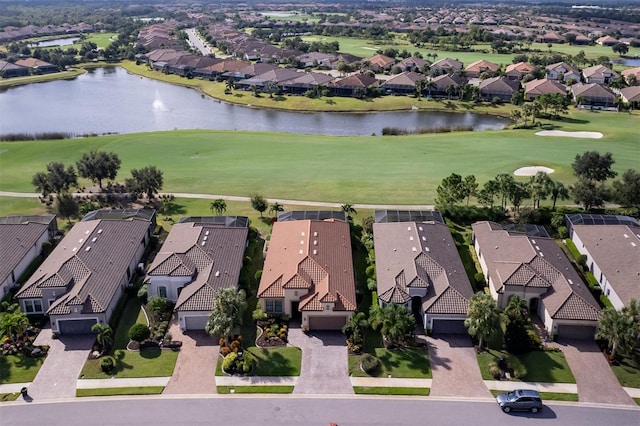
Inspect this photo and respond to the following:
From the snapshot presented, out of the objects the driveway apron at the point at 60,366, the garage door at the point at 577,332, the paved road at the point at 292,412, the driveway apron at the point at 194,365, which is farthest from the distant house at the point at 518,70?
the driveway apron at the point at 60,366

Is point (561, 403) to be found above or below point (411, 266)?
below

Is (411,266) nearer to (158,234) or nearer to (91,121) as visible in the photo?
(158,234)

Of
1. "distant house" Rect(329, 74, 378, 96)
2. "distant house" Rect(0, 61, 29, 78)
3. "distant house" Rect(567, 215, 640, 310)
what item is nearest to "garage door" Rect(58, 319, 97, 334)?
"distant house" Rect(567, 215, 640, 310)

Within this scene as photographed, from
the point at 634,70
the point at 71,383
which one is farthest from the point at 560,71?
the point at 71,383

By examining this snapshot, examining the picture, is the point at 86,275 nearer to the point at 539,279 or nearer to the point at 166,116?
the point at 539,279

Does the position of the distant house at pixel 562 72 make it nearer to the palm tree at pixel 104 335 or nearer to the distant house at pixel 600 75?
the distant house at pixel 600 75

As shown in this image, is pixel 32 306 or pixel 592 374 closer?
pixel 592 374

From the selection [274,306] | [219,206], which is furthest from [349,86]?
[274,306]
